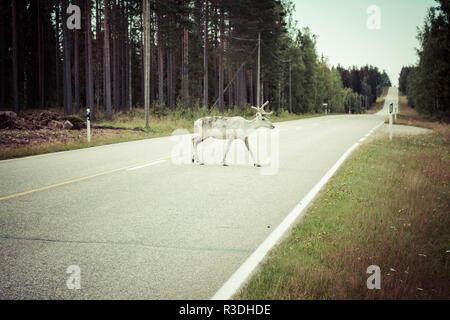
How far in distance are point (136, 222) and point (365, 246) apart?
3.20 metres

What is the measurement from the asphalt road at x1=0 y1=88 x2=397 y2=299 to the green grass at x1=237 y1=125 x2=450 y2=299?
21.0 inches

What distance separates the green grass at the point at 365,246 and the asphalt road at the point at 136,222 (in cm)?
53

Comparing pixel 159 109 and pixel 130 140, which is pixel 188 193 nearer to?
pixel 130 140

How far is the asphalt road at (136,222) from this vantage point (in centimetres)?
349

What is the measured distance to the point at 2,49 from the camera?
4316cm

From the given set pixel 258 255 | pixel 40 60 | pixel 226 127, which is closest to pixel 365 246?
pixel 258 255

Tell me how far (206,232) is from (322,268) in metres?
1.80

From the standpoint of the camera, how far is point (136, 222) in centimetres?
530

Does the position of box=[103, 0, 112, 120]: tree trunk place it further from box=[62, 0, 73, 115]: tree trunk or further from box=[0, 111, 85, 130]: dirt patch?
box=[0, 111, 85, 130]: dirt patch

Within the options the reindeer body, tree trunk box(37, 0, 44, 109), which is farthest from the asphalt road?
tree trunk box(37, 0, 44, 109)

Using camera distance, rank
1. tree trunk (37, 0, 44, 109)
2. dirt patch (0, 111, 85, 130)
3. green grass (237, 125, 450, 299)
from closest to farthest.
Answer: green grass (237, 125, 450, 299)
dirt patch (0, 111, 85, 130)
tree trunk (37, 0, 44, 109)

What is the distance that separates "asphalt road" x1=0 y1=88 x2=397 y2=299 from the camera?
3.49 meters

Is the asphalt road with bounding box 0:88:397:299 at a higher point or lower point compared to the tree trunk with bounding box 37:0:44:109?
lower

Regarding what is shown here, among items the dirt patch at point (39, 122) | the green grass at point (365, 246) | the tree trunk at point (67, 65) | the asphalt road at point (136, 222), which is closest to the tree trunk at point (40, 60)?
the tree trunk at point (67, 65)
